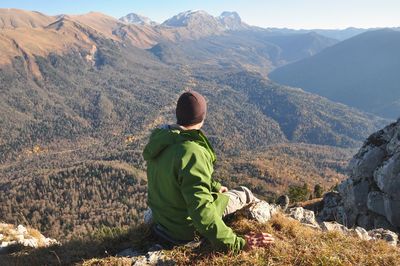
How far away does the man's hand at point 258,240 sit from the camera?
404 inches

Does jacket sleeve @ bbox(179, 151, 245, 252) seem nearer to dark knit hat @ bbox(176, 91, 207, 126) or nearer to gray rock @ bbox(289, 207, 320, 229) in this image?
dark knit hat @ bbox(176, 91, 207, 126)

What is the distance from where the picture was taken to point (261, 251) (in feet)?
33.2

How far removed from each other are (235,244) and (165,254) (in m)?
2.00

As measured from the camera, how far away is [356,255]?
10.5 meters

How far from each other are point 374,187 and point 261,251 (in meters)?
27.4

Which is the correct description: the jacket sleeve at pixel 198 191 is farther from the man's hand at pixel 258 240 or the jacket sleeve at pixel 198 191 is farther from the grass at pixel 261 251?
the man's hand at pixel 258 240

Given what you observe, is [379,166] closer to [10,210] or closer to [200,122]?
[200,122]

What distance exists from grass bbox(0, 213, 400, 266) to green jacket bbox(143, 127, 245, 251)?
496 millimetres

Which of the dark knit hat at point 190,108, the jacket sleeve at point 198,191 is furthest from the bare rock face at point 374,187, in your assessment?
the dark knit hat at point 190,108

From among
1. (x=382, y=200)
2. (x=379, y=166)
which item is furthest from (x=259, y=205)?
(x=379, y=166)

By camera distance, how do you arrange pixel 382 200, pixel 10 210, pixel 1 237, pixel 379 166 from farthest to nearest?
pixel 10 210
pixel 379 166
pixel 382 200
pixel 1 237

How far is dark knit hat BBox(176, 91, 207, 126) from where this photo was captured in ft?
31.8

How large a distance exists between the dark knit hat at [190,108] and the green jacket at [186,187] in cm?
32

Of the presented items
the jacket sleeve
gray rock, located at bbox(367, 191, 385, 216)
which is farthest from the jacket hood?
gray rock, located at bbox(367, 191, 385, 216)
